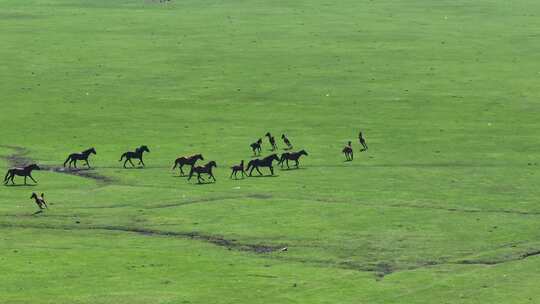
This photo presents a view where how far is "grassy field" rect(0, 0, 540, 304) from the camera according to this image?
4181cm

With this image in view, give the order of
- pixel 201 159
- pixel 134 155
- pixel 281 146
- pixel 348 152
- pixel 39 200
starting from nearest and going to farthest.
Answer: pixel 39 200
pixel 201 159
pixel 134 155
pixel 348 152
pixel 281 146

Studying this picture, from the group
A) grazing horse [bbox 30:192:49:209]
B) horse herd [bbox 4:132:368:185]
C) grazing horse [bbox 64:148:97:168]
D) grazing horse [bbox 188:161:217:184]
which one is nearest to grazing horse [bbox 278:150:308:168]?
horse herd [bbox 4:132:368:185]

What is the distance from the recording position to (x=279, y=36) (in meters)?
103

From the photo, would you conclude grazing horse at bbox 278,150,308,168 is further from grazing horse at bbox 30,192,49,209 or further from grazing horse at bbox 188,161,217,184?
grazing horse at bbox 30,192,49,209

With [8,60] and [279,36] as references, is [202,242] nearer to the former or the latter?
[8,60]

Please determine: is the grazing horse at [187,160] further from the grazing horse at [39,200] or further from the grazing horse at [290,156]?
the grazing horse at [39,200]

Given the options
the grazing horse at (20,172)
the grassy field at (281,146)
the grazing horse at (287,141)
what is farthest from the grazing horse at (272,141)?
the grazing horse at (20,172)

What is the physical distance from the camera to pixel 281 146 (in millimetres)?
66062

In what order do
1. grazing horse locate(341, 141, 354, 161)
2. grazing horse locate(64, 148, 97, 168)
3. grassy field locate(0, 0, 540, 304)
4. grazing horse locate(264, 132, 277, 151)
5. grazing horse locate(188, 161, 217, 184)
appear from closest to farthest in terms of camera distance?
grassy field locate(0, 0, 540, 304)
grazing horse locate(188, 161, 217, 184)
grazing horse locate(64, 148, 97, 168)
grazing horse locate(341, 141, 354, 161)
grazing horse locate(264, 132, 277, 151)

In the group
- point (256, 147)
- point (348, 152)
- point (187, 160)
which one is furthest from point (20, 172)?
point (348, 152)

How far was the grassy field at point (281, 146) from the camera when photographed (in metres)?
41.8

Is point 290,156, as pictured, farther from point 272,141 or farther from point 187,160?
point 187,160

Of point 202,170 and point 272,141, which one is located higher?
point 272,141

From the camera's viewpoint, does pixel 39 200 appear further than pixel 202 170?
No
